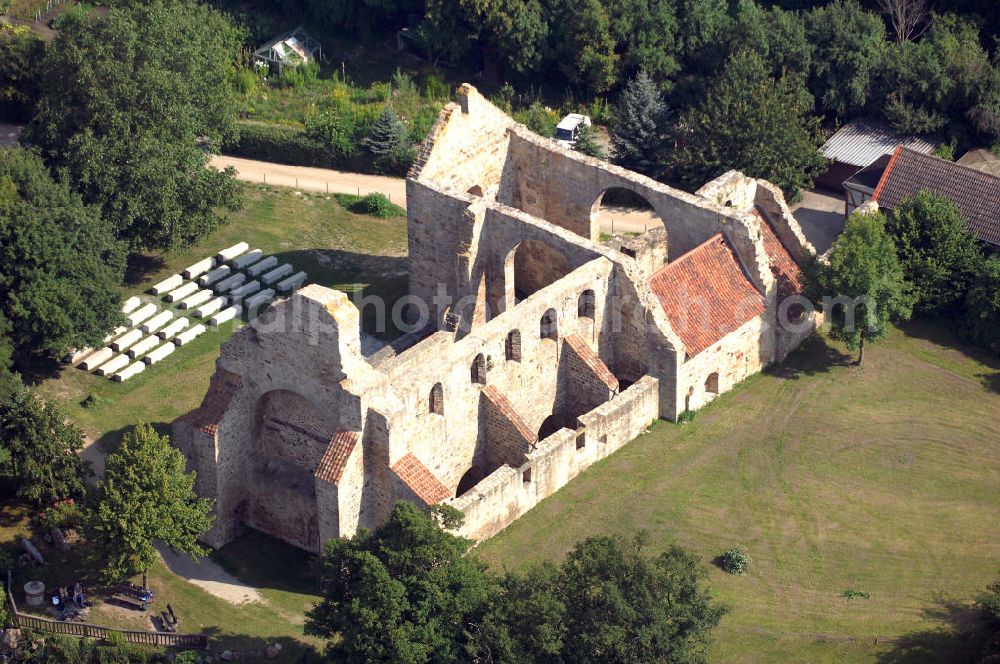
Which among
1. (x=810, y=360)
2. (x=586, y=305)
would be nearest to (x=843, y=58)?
(x=810, y=360)

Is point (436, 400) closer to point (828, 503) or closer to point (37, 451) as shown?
point (37, 451)

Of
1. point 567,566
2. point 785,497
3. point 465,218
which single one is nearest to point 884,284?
point 785,497

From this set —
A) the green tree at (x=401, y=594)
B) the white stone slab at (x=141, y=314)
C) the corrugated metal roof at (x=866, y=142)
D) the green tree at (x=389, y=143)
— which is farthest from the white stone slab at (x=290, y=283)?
the corrugated metal roof at (x=866, y=142)

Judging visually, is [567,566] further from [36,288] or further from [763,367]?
[36,288]

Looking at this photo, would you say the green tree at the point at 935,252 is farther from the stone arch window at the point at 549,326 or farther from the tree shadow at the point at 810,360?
the stone arch window at the point at 549,326

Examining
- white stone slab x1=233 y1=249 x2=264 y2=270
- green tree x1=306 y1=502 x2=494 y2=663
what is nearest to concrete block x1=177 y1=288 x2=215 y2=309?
white stone slab x1=233 y1=249 x2=264 y2=270
